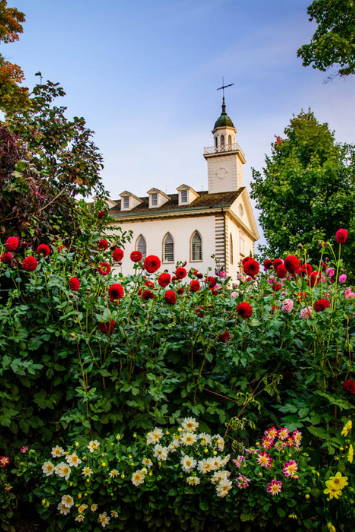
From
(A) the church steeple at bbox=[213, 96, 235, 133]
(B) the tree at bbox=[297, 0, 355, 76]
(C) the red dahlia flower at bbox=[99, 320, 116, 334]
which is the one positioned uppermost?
(A) the church steeple at bbox=[213, 96, 235, 133]

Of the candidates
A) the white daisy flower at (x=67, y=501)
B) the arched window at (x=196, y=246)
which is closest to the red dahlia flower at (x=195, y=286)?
the white daisy flower at (x=67, y=501)

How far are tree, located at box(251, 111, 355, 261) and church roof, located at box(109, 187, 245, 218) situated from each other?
5.88 meters

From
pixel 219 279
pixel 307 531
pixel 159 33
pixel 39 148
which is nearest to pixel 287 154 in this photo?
pixel 159 33

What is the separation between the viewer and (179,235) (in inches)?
1024

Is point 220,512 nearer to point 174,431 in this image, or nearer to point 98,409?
point 174,431

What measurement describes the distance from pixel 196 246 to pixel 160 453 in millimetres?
23489

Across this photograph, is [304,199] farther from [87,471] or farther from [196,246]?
[87,471]

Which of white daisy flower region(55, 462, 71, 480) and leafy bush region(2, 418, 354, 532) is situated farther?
white daisy flower region(55, 462, 71, 480)

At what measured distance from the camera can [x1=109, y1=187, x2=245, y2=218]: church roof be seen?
2569 centimetres

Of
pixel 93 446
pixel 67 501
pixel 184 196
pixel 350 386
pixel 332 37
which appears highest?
pixel 332 37

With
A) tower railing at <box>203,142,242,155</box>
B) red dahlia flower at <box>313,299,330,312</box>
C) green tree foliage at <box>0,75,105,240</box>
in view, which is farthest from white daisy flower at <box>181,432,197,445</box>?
tower railing at <box>203,142,242,155</box>

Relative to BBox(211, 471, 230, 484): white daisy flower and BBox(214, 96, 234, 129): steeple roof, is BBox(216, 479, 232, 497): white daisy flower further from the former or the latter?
BBox(214, 96, 234, 129): steeple roof

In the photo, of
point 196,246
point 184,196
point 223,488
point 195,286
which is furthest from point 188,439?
point 184,196

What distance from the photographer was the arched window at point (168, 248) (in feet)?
86.0
